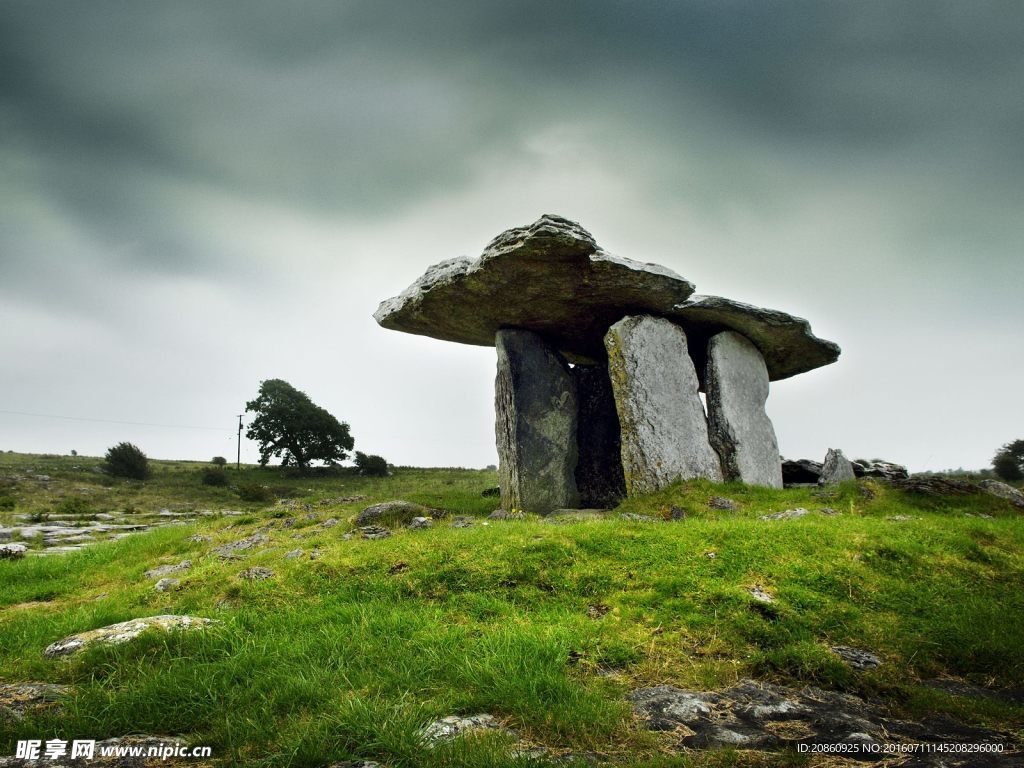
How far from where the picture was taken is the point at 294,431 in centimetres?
3734

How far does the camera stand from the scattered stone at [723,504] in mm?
10138

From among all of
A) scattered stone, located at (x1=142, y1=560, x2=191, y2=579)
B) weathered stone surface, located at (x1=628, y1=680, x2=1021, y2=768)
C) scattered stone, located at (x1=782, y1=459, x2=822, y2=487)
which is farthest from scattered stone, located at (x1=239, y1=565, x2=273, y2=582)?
scattered stone, located at (x1=782, y1=459, x2=822, y2=487)

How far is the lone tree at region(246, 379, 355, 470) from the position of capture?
122ft

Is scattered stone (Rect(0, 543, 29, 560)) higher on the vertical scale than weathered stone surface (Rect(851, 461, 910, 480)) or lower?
lower

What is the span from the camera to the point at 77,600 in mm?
6922

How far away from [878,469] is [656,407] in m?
8.91

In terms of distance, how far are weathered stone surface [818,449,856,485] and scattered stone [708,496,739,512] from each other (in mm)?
5115

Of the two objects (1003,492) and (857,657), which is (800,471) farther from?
(857,657)

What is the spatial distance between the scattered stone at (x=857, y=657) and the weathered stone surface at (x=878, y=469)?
12834 millimetres

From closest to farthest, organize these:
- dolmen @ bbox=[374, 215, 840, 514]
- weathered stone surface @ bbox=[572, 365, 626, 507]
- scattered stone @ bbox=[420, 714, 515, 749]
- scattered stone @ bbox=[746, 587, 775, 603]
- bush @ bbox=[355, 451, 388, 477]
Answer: scattered stone @ bbox=[420, 714, 515, 749]
scattered stone @ bbox=[746, 587, 775, 603]
dolmen @ bbox=[374, 215, 840, 514]
weathered stone surface @ bbox=[572, 365, 626, 507]
bush @ bbox=[355, 451, 388, 477]

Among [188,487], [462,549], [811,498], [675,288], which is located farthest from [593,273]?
[188,487]

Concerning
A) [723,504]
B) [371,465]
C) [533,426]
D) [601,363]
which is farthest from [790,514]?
[371,465]

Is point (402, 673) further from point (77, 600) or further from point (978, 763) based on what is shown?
point (77, 600)

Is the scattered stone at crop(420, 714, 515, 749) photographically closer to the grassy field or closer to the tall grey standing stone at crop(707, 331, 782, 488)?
the grassy field
